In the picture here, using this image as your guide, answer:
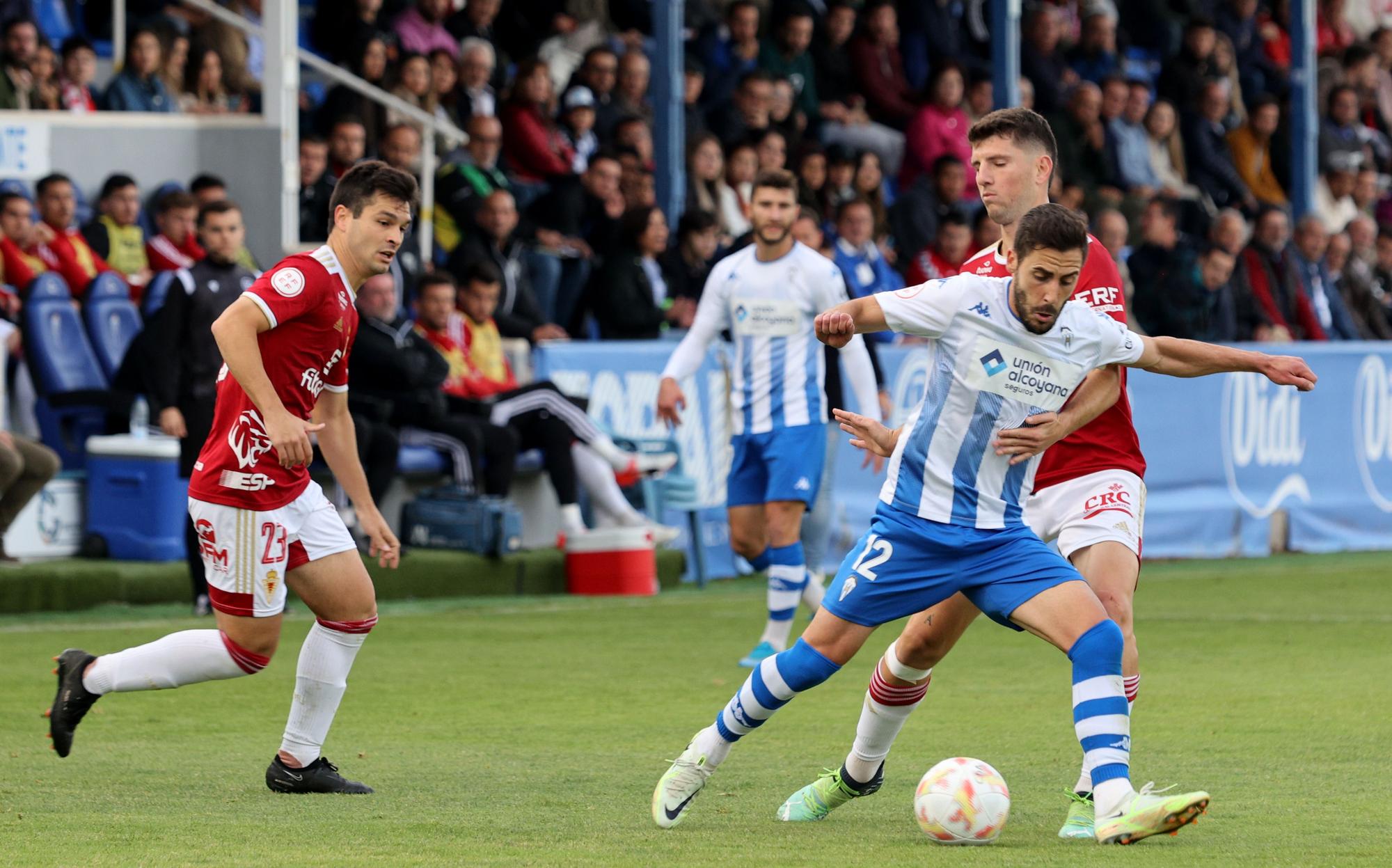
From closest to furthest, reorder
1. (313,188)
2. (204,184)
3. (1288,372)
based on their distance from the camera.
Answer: (1288,372), (204,184), (313,188)

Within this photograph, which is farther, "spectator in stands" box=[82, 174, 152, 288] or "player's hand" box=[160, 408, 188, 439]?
"spectator in stands" box=[82, 174, 152, 288]

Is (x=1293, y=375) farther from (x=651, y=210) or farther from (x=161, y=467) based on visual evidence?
(x=651, y=210)

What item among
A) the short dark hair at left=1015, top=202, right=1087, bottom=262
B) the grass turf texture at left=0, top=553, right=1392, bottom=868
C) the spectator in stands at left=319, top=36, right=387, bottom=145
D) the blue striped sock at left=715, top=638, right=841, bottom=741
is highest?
the spectator in stands at left=319, top=36, right=387, bottom=145

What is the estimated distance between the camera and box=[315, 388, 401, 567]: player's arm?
22.1 ft

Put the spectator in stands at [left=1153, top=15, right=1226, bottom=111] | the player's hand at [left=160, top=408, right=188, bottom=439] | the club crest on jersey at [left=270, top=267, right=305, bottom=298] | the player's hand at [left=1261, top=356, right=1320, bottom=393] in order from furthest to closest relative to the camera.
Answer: the spectator in stands at [left=1153, top=15, right=1226, bottom=111] < the player's hand at [left=160, top=408, right=188, bottom=439] < the club crest on jersey at [left=270, top=267, right=305, bottom=298] < the player's hand at [left=1261, top=356, right=1320, bottom=393]

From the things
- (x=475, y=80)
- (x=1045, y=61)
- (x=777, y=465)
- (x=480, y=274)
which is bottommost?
(x=777, y=465)

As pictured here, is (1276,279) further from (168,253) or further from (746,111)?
(168,253)

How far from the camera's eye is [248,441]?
640 centimetres

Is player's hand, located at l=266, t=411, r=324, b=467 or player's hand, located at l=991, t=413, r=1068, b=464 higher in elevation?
player's hand, located at l=991, t=413, r=1068, b=464

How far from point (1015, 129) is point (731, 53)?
13.2 m

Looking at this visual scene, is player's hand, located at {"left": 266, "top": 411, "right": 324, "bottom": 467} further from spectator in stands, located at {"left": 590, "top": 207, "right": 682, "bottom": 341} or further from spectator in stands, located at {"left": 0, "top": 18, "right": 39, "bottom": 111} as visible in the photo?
spectator in stands, located at {"left": 0, "top": 18, "right": 39, "bottom": 111}

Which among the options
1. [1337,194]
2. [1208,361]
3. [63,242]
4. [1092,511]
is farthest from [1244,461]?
[1208,361]

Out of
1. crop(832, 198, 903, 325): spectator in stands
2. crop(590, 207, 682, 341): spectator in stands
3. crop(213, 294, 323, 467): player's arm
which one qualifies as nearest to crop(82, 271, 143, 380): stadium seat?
crop(590, 207, 682, 341): spectator in stands

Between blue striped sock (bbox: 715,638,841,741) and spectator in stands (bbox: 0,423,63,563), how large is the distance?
273 inches
